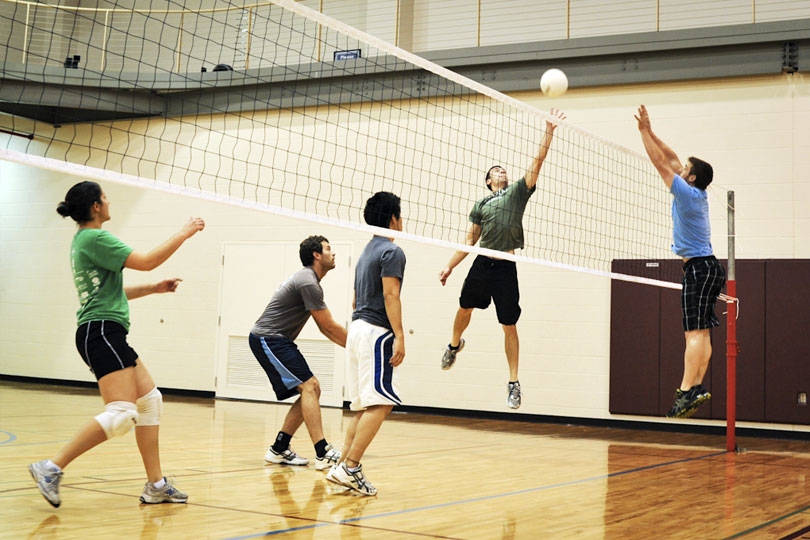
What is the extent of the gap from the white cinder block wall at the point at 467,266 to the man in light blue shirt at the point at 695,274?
16.3 ft

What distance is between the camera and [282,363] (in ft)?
21.2

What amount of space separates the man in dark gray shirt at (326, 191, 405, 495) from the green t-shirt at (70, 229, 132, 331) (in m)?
1.49

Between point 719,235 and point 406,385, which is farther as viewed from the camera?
point 406,385

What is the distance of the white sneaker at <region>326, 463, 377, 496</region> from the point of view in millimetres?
5203

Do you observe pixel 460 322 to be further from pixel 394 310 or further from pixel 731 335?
pixel 394 310

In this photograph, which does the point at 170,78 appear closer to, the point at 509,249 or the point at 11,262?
the point at 11,262

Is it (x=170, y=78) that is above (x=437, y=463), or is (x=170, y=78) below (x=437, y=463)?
above

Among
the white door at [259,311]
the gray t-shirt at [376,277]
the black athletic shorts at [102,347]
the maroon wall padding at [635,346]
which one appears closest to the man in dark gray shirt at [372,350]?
the gray t-shirt at [376,277]

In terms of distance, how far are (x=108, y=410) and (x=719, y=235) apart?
885 cm

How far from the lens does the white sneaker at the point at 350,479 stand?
17.1 feet

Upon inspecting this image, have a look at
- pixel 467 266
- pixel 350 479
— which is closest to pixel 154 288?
pixel 350 479

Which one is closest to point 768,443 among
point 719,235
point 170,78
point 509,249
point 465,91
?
point 719,235

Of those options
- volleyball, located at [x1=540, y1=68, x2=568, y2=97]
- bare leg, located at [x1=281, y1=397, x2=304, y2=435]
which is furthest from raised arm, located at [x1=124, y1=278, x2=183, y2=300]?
volleyball, located at [x1=540, y1=68, x2=568, y2=97]

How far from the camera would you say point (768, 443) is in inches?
384
